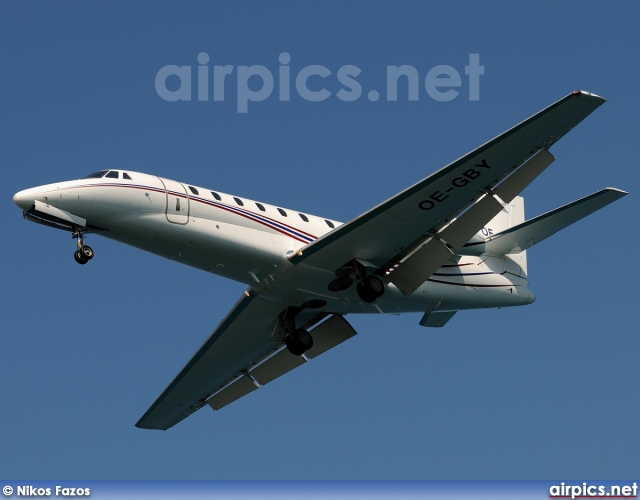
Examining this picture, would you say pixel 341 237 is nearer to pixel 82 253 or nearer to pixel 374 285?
pixel 374 285

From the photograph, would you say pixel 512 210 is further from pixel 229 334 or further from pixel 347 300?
pixel 229 334

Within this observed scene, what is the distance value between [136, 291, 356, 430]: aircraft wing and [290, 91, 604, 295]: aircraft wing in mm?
3500

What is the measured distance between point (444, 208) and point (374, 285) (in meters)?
2.73

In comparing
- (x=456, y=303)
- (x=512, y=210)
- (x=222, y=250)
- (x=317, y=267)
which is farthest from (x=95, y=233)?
(x=512, y=210)

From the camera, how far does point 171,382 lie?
1428 inches

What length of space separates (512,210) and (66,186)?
46.3 feet

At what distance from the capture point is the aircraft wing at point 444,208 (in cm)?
2788

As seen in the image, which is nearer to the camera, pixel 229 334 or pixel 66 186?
pixel 66 186

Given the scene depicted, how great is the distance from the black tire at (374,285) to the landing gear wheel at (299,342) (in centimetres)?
359

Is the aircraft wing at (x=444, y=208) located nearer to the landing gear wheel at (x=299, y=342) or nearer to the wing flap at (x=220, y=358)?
the landing gear wheel at (x=299, y=342)

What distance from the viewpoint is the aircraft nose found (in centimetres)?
2836

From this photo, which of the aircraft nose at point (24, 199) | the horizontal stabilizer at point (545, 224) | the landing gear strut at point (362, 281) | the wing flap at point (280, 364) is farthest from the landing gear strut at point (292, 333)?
the aircraft nose at point (24, 199)

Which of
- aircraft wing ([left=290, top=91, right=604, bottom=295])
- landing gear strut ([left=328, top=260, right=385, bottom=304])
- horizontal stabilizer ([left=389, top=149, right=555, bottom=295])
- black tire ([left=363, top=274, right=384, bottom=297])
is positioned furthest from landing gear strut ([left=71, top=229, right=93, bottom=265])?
horizontal stabilizer ([left=389, top=149, right=555, bottom=295])

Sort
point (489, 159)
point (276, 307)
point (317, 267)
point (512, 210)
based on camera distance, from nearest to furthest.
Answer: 1. point (489, 159)
2. point (317, 267)
3. point (276, 307)
4. point (512, 210)
